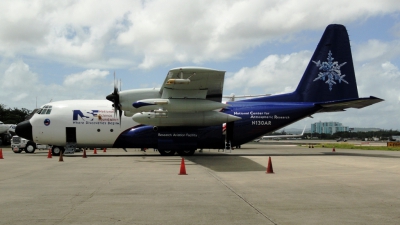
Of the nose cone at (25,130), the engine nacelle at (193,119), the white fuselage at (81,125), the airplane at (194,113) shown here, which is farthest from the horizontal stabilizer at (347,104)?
the nose cone at (25,130)

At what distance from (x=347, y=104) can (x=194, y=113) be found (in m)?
10.1

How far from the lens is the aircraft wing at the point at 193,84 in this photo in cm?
1875

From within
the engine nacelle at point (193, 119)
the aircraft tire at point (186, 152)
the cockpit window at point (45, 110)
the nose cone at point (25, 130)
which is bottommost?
the aircraft tire at point (186, 152)

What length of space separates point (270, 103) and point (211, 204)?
18.3m

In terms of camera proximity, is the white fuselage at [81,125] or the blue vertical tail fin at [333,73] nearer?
the white fuselage at [81,125]

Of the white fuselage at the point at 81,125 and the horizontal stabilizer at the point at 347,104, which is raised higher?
the horizontal stabilizer at the point at 347,104

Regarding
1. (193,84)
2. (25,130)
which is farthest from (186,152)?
(25,130)

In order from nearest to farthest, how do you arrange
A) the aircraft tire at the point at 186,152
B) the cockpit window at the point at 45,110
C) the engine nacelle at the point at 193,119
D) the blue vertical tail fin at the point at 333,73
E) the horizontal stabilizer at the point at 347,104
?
the engine nacelle at the point at 193,119 < the horizontal stabilizer at the point at 347,104 < the cockpit window at the point at 45,110 < the aircraft tire at the point at 186,152 < the blue vertical tail fin at the point at 333,73

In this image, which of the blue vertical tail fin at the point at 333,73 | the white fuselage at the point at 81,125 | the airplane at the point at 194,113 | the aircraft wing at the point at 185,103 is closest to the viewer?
the aircraft wing at the point at 185,103

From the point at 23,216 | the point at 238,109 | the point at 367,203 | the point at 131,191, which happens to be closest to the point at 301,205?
the point at 367,203

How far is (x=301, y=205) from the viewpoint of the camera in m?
8.61

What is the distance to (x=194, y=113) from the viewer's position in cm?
2303

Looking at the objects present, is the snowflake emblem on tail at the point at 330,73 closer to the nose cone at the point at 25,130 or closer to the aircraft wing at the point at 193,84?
the aircraft wing at the point at 193,84

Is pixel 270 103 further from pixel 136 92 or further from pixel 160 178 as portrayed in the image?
pixel 160 178
